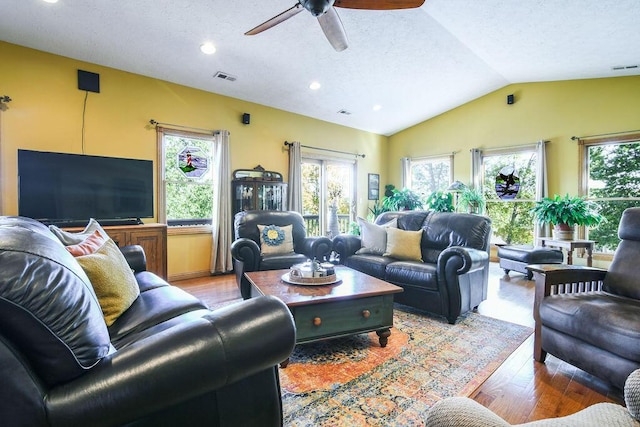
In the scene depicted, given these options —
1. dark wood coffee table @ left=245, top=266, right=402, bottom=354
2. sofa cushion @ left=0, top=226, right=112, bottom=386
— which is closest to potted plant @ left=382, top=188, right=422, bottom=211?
dark wood coffee table @ left=245, top=266, right=402, bottom=354

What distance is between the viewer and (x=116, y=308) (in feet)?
5.09

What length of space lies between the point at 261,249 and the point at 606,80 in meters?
5.70

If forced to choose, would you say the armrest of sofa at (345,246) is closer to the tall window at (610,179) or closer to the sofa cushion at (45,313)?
the sofa cushion at (45,313)

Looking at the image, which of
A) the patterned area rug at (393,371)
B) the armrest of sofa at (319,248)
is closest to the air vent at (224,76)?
the armrest of sofa at (319,248)

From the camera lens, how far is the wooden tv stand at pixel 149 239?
351 centimetres

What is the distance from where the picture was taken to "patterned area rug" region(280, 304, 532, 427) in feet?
5.27

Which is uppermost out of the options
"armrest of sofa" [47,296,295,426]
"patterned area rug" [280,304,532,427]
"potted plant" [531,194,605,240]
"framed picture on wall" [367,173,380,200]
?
"framed picture on wall" [367,173,380,200]

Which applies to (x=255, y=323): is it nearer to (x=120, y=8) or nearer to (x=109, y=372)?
(x=109, y=372)

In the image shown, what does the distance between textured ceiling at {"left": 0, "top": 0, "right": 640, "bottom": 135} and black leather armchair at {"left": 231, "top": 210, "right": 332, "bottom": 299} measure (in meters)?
2.01

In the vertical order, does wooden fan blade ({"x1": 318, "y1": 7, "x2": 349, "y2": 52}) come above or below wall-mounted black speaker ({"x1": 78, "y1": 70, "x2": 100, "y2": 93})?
below

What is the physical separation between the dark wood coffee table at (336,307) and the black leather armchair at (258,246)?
92 cm

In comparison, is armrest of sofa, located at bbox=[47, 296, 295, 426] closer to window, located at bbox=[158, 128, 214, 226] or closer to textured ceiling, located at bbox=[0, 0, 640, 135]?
textured ceiling, located at bbox=[0, 0, 640, 135]

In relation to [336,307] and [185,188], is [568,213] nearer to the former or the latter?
[336,307]

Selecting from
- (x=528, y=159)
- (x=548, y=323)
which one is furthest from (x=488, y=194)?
(x=548, y=323)
